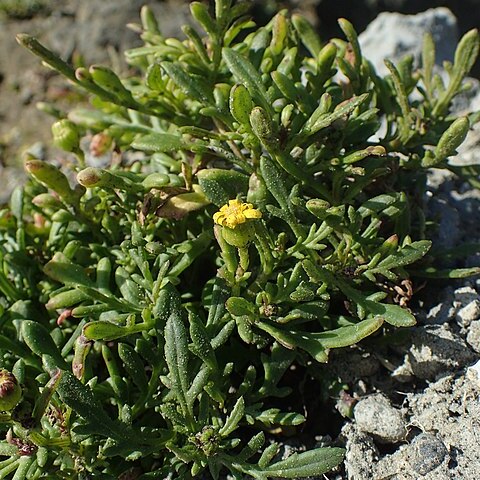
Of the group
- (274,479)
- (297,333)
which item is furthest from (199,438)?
(297,333)

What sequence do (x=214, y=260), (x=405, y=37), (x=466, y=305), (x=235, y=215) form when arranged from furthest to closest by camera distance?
(x=405, y=37) < (x=214, y=260) < (x=466, y=305) < (x=235, y=215)

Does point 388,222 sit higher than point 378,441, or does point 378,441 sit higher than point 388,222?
point 388,222

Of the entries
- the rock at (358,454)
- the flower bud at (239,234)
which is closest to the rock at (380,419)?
the rock at (358,454)

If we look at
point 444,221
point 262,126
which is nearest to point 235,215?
point 262,126

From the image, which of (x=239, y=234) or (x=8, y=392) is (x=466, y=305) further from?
(x=8, y=392)

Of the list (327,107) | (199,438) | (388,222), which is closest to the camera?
(199,438)

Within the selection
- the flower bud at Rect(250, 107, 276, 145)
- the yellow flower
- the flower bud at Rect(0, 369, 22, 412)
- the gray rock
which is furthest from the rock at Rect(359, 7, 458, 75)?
the flower bud at Rect(0, 369, 22, 412)

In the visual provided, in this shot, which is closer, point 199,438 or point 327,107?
point 199,438

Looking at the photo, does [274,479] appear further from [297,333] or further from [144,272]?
[144,272]

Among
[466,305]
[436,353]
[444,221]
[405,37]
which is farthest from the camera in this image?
[405,37]
